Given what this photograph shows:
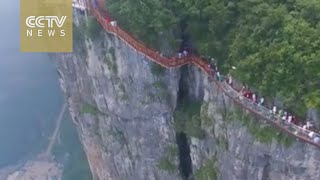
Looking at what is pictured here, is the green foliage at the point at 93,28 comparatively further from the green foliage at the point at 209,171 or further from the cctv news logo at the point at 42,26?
the green foliage at the point at 209,171

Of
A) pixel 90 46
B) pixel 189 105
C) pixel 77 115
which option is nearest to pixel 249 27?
pixel 189 105

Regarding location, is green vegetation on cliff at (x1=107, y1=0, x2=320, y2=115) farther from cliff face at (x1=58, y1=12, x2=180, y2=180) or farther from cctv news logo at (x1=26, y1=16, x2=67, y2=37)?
cctv news logo at (x1=26, y1=16, x2=67, y2=37)

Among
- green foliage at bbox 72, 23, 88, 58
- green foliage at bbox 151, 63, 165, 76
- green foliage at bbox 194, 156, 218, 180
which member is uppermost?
green foliage at bbox 72, 23, 88, 58

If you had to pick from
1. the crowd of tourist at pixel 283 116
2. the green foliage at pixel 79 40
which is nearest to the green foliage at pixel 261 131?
the crowd of tourist at pixel 283 116

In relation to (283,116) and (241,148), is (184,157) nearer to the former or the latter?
(241,148)

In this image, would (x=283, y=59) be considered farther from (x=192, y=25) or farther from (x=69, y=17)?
(x=69, y=17)

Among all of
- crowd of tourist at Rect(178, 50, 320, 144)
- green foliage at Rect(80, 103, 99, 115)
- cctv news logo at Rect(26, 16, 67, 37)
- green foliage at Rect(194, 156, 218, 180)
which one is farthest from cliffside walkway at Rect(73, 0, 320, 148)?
green foliage at Rect(80, 103, 99, 115)
